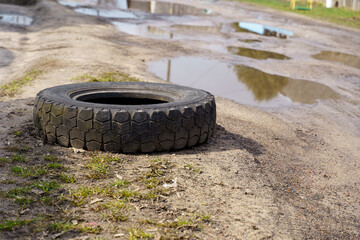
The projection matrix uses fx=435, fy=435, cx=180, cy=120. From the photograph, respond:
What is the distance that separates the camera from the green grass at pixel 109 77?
7953 mm

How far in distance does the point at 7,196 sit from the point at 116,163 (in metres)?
1.15

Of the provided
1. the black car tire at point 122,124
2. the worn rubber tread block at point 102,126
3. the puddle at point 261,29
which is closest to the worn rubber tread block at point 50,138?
the black car tire at point 122,124

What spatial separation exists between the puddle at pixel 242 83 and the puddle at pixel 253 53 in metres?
1.70

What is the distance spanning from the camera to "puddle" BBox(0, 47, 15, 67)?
10384 mm

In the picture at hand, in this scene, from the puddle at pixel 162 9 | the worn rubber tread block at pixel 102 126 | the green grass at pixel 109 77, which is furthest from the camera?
the puddle at pixel 162 9

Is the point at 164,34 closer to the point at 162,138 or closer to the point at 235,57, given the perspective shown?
the point at 235,57

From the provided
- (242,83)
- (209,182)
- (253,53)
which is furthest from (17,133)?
(253,53)

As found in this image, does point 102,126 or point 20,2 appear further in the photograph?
point 20,2

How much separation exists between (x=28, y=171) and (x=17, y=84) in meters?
4.50

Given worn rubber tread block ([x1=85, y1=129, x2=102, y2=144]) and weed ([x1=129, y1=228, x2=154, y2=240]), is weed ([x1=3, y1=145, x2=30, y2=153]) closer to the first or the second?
worn rubber tread block ([x1=85, y1=129, x2=102, y2=144])

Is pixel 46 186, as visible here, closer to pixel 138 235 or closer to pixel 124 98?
pixel 138 235

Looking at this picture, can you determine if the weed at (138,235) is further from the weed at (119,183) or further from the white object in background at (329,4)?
the white object in background at (329,4)

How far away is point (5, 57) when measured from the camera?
11.0 m

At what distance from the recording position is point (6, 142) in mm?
4641
